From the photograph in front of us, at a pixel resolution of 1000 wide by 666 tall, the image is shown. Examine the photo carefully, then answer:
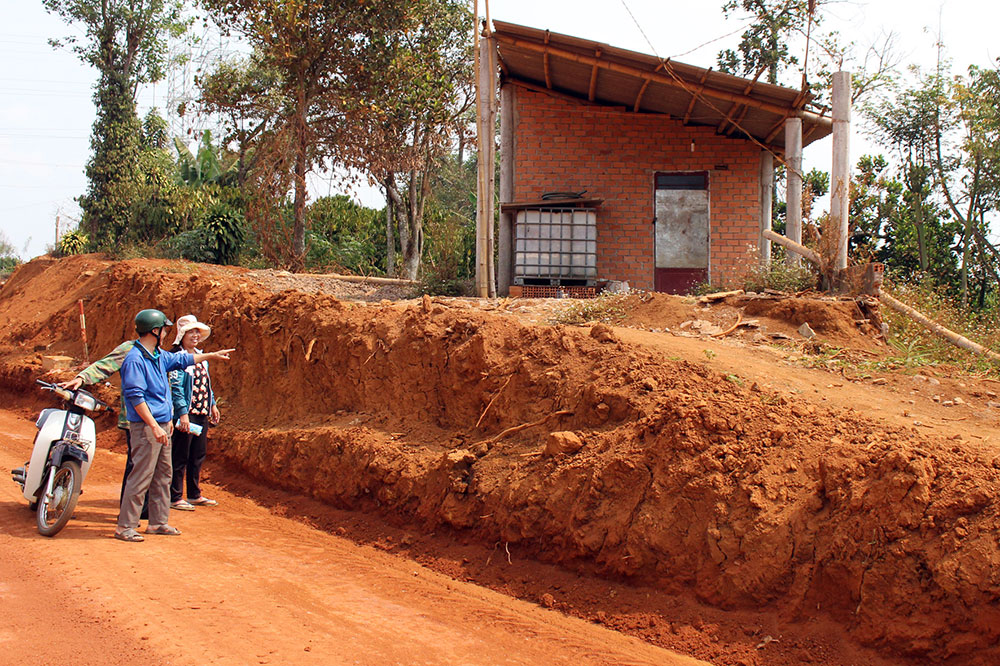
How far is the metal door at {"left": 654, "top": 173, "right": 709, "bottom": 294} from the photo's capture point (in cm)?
1298

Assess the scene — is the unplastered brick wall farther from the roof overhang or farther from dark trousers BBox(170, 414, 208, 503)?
dark trousers BBox(170, 414, 208, 503)

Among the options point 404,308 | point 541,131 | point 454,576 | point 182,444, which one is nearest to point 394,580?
point 454,576

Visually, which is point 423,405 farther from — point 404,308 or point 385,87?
point 385,87

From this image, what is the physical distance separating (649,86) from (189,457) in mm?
8296

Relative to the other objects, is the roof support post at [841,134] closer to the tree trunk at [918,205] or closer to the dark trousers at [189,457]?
the dark trousers at [189,457]

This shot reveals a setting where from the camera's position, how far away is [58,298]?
13836mm

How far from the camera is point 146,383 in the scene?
233 inches

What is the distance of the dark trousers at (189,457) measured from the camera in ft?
22.6

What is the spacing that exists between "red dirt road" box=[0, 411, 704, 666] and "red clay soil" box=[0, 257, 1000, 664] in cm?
48

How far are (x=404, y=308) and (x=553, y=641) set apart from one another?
4.31 metres

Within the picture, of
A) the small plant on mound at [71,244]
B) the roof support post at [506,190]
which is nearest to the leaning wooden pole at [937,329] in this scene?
the roof support post at [506,190]

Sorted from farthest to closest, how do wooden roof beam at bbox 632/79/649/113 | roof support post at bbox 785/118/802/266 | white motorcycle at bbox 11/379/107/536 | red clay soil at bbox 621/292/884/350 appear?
wooden roof beam at bbox 632/79/649/113
roof support post at bbox 785/118/802/266
red clay soil at bbox 621/292/884/350
white motorcycle at bbox 11/379/107/536

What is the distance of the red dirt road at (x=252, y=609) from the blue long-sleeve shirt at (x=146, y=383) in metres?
0.97

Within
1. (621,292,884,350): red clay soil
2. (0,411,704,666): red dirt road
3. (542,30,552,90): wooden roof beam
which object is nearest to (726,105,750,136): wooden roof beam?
(542,30,552,90): wooden roof beam
